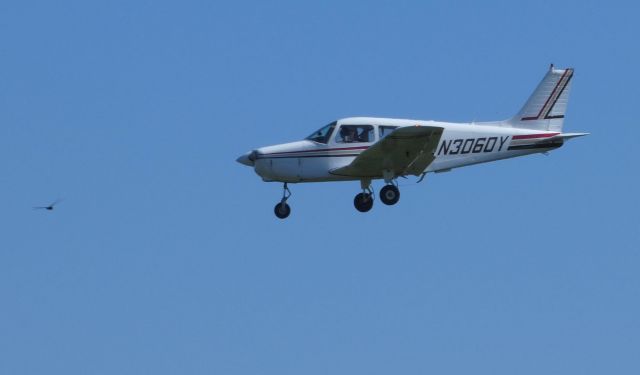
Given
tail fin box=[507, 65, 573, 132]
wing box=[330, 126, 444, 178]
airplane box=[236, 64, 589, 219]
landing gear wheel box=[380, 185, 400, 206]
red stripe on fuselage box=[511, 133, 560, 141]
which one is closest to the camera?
wing box=[330, 126, 444, 178]

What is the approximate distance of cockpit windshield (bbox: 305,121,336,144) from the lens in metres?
31.9

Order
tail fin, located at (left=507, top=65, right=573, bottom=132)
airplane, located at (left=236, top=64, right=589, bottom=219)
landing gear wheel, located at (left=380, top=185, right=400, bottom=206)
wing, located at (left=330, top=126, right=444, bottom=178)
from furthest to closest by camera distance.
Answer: tail fin, located at (left=507, top=65, right=573, bottom=132)
landing gear wheel, located at (left=380, top=185, right=400, bottom=206)
airplane, located at (left=236, top=64, right=589, bottom=219)
wing, located at (left=330, top=126, right=444, bottom=178)

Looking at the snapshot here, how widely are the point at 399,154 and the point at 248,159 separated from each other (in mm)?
3747

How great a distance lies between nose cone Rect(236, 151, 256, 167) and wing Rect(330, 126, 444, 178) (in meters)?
1.98

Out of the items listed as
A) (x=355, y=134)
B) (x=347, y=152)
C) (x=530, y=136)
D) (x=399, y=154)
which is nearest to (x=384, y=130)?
(x=355, y=134)

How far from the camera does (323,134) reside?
3200 cm

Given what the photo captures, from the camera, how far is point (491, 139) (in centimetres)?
3269

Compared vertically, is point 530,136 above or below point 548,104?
below

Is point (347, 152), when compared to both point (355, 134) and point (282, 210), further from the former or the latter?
point (282, 210)

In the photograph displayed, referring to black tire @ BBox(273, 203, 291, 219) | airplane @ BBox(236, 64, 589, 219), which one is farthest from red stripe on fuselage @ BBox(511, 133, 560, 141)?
black tire @ BBox(273, 203, 291, 219)

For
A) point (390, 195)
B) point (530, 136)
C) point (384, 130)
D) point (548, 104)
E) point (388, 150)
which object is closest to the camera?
point (388, 150)

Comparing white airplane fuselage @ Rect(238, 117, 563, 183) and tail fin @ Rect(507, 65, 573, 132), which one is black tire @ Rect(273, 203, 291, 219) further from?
tail fin @ Rect(507, 65, 573, 132)

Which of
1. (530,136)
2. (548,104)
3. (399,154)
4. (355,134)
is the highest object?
(548,104)

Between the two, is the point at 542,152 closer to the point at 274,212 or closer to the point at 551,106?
the point at 551,106
